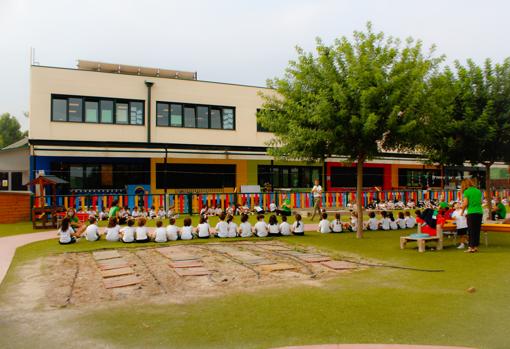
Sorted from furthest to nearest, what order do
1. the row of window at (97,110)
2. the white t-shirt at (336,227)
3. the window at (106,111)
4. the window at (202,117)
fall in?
1. the window at (202,117)
2. the window at (106,111)
3. the row of window at (97,110)
4. the white t-shirt at (336,227)

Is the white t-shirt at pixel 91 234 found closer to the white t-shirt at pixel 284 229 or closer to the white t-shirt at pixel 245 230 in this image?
the white t-shirt at pixel 245 230

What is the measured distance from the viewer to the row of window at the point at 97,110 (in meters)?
23.8

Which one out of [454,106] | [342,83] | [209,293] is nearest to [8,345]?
[209,293]

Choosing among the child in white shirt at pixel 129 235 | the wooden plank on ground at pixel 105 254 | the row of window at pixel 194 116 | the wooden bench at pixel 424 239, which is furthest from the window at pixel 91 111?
the wooden bench at pixel 424 239

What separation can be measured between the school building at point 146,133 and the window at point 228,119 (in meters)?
0.07

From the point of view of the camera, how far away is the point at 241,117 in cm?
2889

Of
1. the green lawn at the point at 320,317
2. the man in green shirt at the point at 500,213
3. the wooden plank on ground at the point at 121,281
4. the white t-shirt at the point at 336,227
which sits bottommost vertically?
the green lawn at the point at 320,317

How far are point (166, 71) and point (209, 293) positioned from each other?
2418 cm

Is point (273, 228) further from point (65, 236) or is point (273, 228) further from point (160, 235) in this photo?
point (65, 236)

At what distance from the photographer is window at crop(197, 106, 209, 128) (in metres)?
27.7

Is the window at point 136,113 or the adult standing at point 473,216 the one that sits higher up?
the window at point 136,113

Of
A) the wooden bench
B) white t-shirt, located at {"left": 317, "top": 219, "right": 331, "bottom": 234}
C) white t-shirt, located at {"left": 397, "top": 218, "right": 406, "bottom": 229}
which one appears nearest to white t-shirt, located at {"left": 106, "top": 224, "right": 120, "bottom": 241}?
white t-shirt, located at {"left": 317, "top": 219, "right": 331, "bottom": 234}

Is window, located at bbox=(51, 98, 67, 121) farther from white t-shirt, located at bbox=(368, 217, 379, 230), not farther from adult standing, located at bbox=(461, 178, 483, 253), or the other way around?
adult standing, located at bbox=(461, 178, 483, 253)

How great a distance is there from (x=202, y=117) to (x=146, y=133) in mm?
3855
